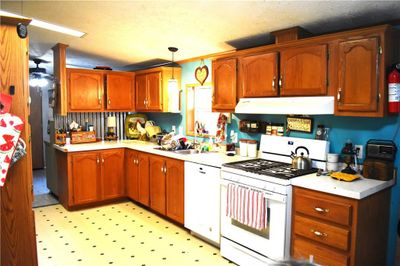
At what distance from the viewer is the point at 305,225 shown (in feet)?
7.32

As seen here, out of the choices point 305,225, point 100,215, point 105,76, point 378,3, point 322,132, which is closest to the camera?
point 378,3

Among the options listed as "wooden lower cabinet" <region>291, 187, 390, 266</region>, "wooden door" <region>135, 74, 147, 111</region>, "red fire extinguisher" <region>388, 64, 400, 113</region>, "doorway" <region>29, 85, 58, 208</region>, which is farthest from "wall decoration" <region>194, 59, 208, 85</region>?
"doorway" <region>29, 85, 58, 208</region>

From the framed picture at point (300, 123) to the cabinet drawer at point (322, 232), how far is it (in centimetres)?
96

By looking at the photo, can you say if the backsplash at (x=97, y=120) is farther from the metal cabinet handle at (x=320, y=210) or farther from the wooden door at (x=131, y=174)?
the metal cabinet handle at (x=320, y=210)

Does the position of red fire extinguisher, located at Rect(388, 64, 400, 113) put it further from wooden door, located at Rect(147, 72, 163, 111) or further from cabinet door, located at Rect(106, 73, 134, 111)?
cabinet door, located at Rect(106, 73, 134, 111)

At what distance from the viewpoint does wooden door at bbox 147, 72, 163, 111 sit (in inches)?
177

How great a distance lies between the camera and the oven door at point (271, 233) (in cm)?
232

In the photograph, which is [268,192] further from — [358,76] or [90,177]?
[90,177]

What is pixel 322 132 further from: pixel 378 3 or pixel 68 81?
pixel 68 81

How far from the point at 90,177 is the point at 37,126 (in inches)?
130

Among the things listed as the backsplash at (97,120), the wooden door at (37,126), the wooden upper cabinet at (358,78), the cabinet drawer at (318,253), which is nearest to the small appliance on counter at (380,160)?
the wooden upper cabinet at (358,78)

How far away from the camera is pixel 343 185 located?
6.90 feet

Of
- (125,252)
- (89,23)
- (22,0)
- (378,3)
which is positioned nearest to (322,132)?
(378,3)

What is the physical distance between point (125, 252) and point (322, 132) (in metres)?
2.31
